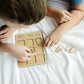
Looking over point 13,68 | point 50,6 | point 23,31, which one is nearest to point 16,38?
point 23,31

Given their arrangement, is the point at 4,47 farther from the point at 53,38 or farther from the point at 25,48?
the point at 53,38

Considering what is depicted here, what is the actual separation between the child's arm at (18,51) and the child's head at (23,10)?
22 cm

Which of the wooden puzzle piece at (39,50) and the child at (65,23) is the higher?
the child at (65,23)

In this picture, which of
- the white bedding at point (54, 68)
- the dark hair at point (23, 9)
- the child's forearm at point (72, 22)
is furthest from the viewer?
the child's forearm at point (72, 22)

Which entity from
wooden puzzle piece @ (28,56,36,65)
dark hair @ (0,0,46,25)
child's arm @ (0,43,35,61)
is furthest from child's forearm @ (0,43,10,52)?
dark hair @ (0,0,46,25)

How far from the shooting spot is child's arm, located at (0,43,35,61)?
63 centimetres

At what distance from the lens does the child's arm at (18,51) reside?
633 mm

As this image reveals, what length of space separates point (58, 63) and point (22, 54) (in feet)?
0.57

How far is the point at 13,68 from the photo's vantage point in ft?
2.06

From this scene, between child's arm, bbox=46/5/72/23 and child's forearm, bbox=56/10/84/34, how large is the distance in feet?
0.08

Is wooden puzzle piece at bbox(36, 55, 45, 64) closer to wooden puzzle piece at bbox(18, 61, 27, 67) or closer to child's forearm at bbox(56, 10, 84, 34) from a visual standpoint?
wooden puzzle piece at bbox(18, 61, 27, 67)

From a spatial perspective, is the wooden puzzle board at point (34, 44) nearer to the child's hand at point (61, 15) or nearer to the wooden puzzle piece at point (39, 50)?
the wooden puzzle piece at point (39, 50)

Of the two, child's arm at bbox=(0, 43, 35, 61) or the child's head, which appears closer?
the child's head

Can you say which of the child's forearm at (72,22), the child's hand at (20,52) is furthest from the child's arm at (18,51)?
the child's forearm at (72,22)
